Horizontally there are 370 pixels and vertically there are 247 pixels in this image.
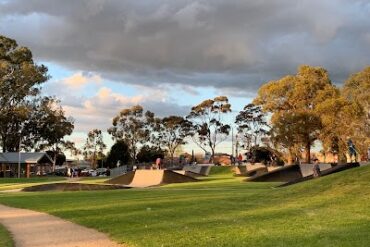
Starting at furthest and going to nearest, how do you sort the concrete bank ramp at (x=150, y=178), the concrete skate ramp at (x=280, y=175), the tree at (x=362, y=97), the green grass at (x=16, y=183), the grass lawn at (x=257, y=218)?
the tree at (x=362, y=97), the green grass at (x=16, y=183), the concrete bank ramp at (x=150, y=178), the concrete skate ramp at (x=280, y=175), the grass lawn at (x=257, y=218)

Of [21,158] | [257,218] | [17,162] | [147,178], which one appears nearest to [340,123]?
[147,178]

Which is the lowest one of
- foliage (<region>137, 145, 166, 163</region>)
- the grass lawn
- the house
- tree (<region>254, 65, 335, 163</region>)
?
the grass lawn

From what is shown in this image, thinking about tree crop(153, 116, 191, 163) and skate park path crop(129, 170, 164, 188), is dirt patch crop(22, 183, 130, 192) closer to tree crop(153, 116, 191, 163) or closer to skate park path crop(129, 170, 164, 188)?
skate park path crop(129, 170, 164, 188)

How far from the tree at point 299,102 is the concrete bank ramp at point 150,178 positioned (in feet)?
71.1

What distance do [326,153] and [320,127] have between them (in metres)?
5.23

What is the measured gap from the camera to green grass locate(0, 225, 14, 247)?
1134 centimetres

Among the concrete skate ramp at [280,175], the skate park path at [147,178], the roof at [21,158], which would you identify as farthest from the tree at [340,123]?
the roof at [21,158]

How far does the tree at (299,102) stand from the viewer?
60250 millimetres

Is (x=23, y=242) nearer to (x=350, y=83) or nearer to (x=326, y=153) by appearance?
(x=350, y=83)

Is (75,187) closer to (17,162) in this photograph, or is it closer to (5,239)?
(5,239)

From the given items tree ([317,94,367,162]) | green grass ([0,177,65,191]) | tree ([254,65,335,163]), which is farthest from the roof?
tree ([317,94,367,162])

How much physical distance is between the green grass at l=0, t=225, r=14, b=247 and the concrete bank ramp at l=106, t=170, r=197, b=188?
2684 cm

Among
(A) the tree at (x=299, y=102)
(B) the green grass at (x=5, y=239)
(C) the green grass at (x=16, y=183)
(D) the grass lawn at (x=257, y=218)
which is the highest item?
(A) the tree at (x=299, y=102)

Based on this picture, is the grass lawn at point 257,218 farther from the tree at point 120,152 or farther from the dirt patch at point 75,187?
the tree at point 120,152
